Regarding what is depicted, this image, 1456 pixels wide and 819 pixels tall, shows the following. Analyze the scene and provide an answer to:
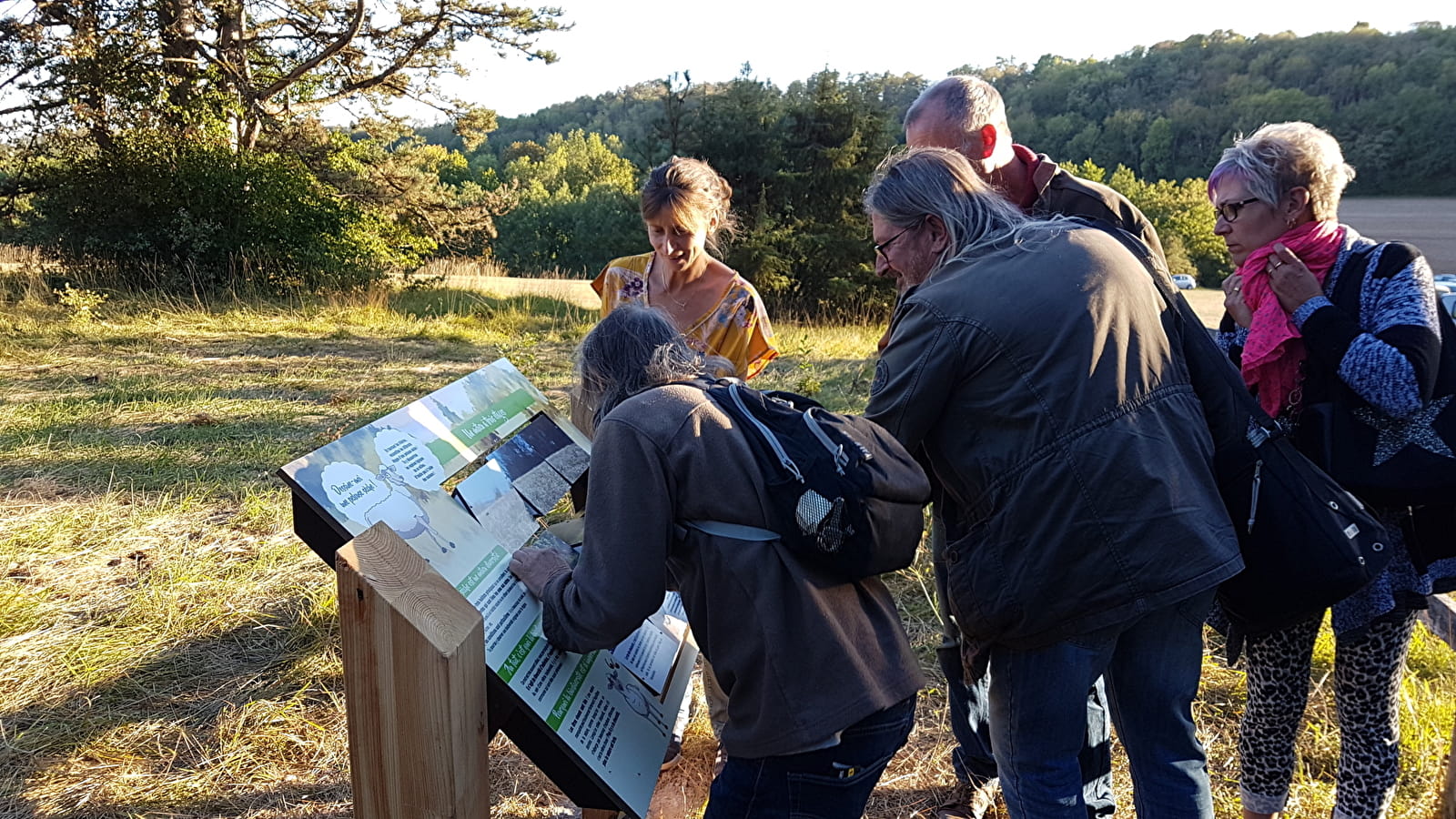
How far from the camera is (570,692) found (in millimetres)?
1709

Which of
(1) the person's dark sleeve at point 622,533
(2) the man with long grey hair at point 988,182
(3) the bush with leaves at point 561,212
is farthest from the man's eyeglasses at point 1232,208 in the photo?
(3) the bush with leaves at point 561,212

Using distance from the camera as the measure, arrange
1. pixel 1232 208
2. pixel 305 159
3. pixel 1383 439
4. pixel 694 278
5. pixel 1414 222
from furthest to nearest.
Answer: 1. pixel 1414 222
2. pixel 305 159
3. pixel 694 278
4. pixel 1232 208
5. pixel 1383 439

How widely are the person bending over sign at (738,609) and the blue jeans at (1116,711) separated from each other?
23 centimetres

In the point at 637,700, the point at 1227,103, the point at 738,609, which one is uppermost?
the point at 1227,103

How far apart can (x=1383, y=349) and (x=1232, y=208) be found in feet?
1.53

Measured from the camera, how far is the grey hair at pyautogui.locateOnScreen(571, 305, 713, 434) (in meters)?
1.71

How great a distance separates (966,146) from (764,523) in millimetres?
1371

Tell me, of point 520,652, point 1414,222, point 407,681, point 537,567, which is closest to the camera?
point 407,681

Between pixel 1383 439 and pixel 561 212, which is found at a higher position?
pixel 1383 439

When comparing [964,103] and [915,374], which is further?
[964,103]

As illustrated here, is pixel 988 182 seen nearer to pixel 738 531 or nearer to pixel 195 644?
pixel 738 531

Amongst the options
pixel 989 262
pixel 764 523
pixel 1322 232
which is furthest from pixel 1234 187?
pixel 764 523

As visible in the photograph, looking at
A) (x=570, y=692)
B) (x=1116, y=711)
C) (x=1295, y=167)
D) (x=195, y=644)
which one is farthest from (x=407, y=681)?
(x=195, y=644)

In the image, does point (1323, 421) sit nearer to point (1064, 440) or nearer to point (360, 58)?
point (1064, 440)
